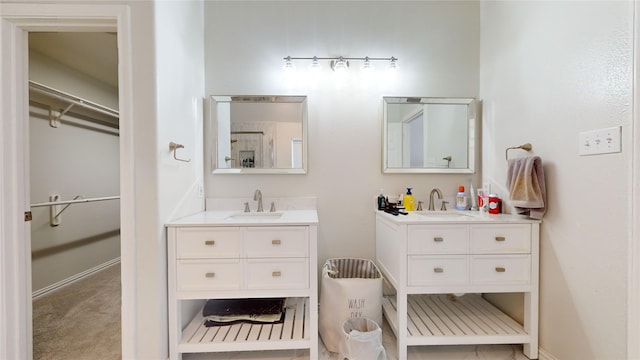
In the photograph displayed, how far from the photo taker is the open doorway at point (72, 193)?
1789 mm

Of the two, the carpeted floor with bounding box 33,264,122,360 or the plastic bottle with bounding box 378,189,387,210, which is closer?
the carpeted floor with bounding box 33,264,122,360

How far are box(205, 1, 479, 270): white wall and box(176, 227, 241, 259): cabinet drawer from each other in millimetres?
Answer: 625

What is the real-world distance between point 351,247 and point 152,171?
1.46 m

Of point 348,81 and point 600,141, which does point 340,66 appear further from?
point 600,141

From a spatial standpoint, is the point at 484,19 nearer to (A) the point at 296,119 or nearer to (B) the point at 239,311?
(A) the point at 296,119

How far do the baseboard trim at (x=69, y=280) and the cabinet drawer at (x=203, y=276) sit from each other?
170cm

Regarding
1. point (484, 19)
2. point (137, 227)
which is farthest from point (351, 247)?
point (484, 19)

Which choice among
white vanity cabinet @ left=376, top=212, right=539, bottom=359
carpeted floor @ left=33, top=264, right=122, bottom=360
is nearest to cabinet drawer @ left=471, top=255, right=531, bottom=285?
white vanity cabinet @ left=376, top=212, right=539, bottom=359

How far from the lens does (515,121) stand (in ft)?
5.54

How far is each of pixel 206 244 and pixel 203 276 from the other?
0.18 m

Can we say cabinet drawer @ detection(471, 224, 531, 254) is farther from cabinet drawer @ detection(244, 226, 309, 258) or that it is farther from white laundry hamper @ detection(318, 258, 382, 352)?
cabinet drawer @ detection(244, 226, 309, 258)

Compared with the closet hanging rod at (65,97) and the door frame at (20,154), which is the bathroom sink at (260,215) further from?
the closet hanging rod at (65,97)

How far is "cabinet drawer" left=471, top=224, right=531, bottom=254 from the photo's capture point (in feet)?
4.79

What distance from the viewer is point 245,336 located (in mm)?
1483
